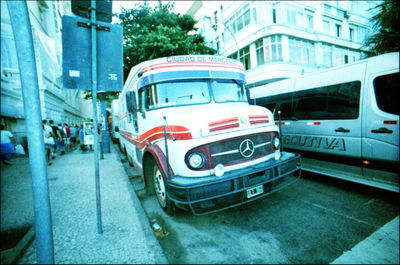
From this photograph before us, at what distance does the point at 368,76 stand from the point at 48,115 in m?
19.3

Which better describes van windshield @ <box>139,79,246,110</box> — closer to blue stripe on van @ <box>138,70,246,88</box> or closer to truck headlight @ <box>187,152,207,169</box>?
blue stripe on van @ <box>138,70,246,88</box>

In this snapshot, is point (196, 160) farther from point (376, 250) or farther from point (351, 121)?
point (351, 121)

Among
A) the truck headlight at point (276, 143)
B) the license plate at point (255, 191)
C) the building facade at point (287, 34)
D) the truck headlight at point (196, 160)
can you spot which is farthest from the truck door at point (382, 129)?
the building facade at point (287, 34)

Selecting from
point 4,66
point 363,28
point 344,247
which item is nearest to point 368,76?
point 344,247

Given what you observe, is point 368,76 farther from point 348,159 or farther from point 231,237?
point 231,237

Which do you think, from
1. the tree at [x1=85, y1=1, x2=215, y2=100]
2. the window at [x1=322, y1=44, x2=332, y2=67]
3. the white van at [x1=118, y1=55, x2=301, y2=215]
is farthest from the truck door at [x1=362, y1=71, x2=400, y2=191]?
the window at [x1=322, y1=44, x2=332, y2=67]

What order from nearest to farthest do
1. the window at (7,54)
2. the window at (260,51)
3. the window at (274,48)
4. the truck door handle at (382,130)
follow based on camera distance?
1. the truck door handle at (382,130)
2. the window at (7,54)
3. the window at (274,48)
4. the window at (260,51)

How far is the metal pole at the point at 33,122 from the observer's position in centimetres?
178

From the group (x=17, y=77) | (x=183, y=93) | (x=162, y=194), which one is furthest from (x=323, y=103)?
(x=17, y=77)

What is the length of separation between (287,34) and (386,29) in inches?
522

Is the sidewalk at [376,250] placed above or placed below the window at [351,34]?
below

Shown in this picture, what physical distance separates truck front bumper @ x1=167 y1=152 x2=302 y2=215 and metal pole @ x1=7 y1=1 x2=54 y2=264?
1.45 meters

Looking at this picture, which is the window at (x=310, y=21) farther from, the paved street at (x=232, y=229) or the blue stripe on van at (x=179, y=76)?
the blue stripe on van at (x=179, y=76)

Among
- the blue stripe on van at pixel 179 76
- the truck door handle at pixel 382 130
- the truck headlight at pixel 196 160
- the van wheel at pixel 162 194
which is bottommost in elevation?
the van wheel at pixel 162 194
